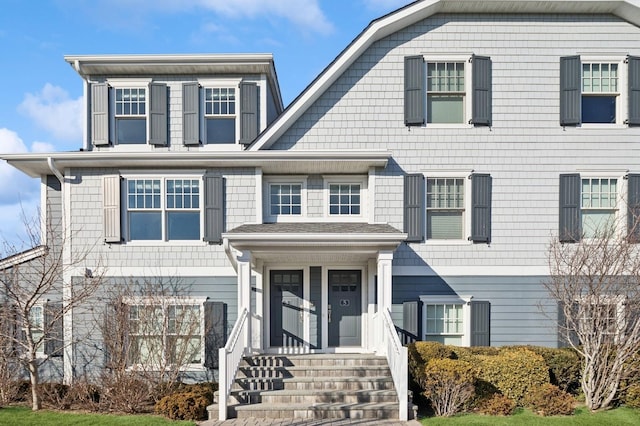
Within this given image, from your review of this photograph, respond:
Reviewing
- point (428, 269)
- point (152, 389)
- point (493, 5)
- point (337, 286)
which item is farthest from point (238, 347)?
point (493, 5)

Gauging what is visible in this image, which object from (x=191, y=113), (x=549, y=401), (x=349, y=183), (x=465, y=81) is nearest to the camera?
(x=549, y=401)

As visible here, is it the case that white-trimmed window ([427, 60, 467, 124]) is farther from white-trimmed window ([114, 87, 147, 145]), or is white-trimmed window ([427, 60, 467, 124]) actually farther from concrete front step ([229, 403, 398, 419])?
white-trimmed window ([114, 87, 147, 145])

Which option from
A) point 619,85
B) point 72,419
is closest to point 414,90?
point 619,85

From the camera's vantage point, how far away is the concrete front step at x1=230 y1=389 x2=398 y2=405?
330 inches

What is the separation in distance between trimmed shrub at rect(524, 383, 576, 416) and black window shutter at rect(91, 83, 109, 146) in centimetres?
1171

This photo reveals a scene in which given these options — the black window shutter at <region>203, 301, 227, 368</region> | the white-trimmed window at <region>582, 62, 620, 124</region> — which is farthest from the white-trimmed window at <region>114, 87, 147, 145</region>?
the white-trimmed window at <region>582, 62, 620, 124</region>

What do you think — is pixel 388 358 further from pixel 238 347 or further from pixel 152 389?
pixel 152 389

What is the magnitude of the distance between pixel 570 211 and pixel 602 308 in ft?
8.42

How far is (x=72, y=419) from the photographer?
27.1 feet

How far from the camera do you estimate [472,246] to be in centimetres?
1080

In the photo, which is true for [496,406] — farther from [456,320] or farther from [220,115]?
[220,115]

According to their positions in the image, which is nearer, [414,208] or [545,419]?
[545,419]

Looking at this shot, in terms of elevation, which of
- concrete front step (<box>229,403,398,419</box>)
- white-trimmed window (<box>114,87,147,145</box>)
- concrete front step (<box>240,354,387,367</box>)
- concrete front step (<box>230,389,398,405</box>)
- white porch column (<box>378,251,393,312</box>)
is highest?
white-trimmed window (<box>114,87,147,145</box>)

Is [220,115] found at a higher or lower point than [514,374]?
higher
